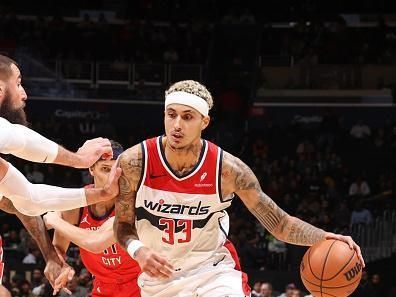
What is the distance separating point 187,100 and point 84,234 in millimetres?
1287

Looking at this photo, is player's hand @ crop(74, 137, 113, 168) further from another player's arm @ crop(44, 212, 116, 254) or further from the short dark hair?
the short dark hair

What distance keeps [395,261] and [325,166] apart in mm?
4080

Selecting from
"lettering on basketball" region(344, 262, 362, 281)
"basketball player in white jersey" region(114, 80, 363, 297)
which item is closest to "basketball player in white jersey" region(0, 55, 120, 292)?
"basketball player in white jersey" region(114, 80, 363, 297)

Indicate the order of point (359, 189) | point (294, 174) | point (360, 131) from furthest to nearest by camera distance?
1. point (360, 131)
2. point (294, 174)
3. point (359, 189)

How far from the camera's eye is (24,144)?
5.15 meters

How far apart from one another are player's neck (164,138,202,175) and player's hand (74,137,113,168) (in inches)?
21.6

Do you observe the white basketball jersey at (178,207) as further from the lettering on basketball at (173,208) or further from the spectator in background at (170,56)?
the spectator in background at (170,56)

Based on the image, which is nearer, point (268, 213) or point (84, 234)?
point (268, 213)

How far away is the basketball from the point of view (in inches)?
207

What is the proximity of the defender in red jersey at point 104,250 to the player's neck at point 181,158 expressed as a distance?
92 cm

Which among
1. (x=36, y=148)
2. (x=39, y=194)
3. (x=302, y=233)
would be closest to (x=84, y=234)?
(x=39, y=194)

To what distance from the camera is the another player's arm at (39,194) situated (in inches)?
212

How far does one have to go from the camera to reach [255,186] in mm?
5406

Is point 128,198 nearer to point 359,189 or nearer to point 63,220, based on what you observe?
point 63,220
